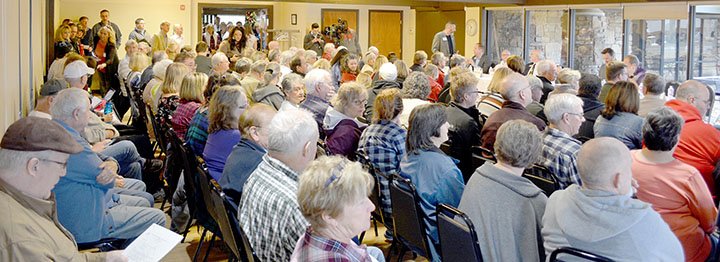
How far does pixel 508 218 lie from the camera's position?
311 centimetres

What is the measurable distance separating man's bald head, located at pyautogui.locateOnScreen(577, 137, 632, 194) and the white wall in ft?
11.2

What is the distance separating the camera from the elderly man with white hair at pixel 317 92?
629cm

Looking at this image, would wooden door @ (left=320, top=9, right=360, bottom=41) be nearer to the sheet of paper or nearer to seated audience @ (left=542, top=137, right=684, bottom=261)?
the sheet of paper

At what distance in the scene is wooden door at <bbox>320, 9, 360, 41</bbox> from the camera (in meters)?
18.5

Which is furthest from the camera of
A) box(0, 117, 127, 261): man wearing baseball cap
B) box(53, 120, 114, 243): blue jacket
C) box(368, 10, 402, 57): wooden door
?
box(368, 10, 402, 57): wooden door

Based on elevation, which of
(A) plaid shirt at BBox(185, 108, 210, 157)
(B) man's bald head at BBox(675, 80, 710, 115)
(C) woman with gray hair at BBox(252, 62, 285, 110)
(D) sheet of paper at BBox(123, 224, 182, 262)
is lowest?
(D) sheet of paper at BBox(123, 224, 182, 262)

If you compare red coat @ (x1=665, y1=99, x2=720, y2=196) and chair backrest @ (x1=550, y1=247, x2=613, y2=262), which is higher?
red coat @ (x1=665, y1=99, x2=720, y2=196)

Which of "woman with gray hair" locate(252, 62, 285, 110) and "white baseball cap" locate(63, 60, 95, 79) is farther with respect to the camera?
"white baseball cap" locate(63, 60, 95, 79)

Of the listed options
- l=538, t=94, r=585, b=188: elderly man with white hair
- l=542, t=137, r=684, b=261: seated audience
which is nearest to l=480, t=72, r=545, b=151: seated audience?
l=538, t=94, r=585, b=188: elderly man with white hair

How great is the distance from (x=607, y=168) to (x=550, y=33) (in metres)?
12.1

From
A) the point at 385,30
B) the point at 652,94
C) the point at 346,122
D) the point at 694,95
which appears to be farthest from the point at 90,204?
the point at 385,30

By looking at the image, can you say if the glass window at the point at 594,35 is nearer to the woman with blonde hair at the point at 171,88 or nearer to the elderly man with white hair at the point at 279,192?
the woman with blonde hair at the point at 171,88

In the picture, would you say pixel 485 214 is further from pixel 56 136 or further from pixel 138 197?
pixel 138 197

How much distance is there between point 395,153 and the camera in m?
4.56
